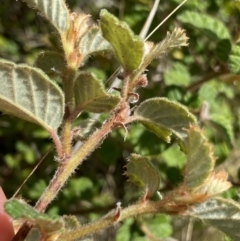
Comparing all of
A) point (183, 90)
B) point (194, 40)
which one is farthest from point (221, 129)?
point (194, 40)

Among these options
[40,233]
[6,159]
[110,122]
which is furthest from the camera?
[6,159]

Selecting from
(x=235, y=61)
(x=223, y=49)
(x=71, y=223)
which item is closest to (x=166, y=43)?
(x=71, y=223)

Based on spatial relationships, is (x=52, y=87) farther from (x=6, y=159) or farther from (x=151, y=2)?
(x=6, y=159)

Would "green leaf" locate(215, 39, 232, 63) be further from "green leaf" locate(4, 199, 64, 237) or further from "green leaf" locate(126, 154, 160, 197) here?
"green leaf" locate(4, 199, 64, 237)

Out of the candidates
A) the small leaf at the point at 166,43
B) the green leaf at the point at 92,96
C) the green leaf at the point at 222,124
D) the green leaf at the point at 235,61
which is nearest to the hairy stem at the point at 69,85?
the green leaf at the point at 92,96

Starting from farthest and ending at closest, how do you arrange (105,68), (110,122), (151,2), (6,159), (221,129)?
(6,159)
(105,68)
(151,2)
(221,129)
(110,122)

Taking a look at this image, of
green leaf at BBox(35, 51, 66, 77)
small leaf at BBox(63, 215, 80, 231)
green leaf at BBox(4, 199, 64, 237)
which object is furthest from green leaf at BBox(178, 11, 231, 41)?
green leaf at BBox(4, 199, 64, 237)
